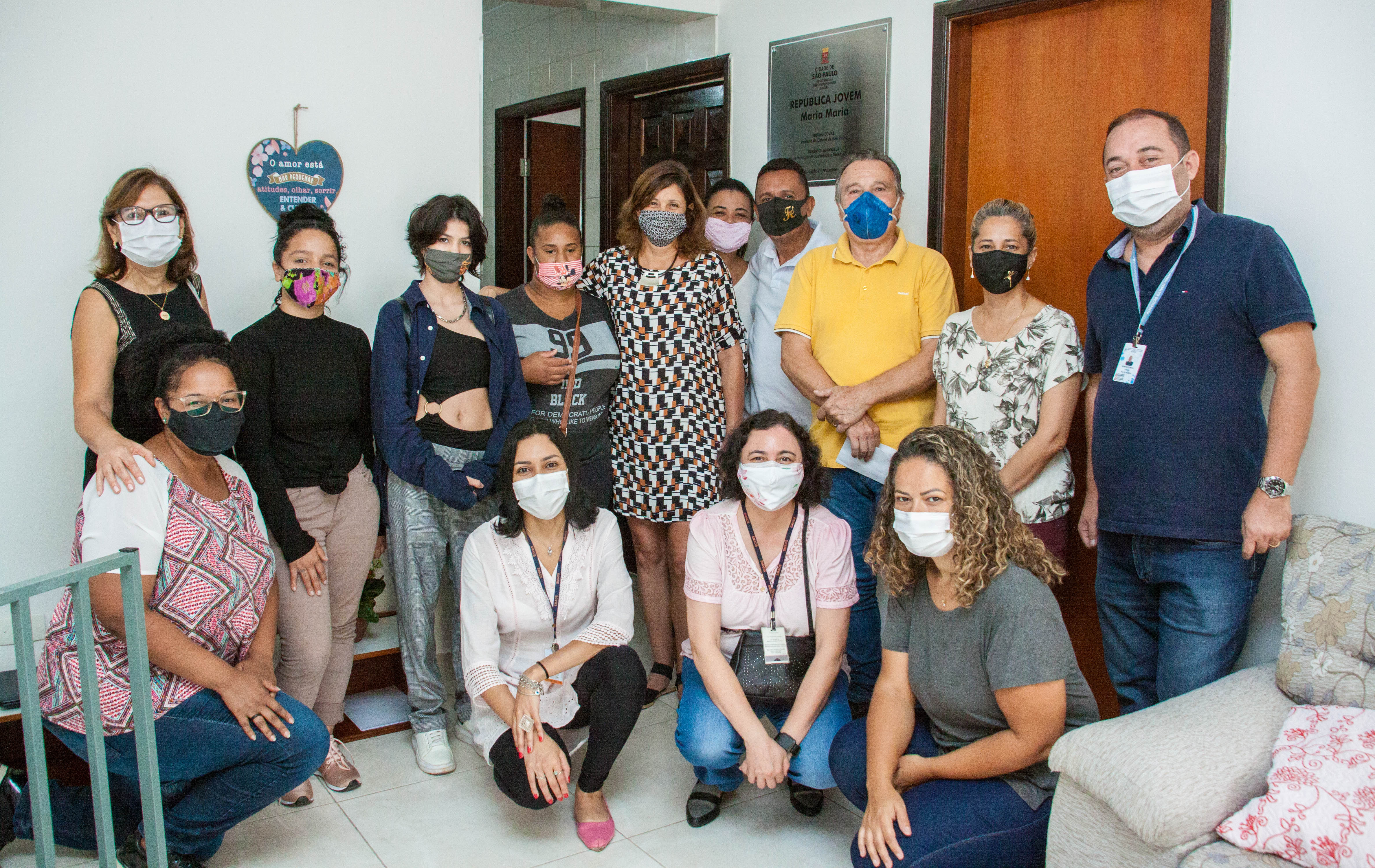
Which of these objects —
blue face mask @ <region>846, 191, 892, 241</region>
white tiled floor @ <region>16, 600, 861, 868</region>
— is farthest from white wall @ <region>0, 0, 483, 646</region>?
blue face mask @ <region>846, 191, 892, 241</region>

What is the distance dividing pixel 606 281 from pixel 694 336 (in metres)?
0.33

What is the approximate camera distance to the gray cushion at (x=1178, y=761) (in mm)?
1707

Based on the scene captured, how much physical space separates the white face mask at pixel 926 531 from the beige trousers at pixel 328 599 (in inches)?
58.5

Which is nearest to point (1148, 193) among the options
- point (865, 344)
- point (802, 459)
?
point (865, 344)

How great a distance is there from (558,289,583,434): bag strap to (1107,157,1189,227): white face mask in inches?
57.4

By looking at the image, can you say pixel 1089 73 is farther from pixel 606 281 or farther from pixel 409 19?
pixel 409 19

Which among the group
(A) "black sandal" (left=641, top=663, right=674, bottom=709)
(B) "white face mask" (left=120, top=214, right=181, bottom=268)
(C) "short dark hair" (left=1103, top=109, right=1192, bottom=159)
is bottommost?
(A) "black sandal" (left=641, top=663, right=674, bottom=709)

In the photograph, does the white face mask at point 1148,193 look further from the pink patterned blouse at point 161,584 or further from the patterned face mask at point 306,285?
the pink patterned blouse at point 161,584

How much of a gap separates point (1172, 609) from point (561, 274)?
5.78 feet

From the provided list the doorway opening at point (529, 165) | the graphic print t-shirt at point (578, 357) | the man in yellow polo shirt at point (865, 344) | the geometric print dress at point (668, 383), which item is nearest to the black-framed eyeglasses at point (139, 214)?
the graphic print t-shirt at point (578, 357)

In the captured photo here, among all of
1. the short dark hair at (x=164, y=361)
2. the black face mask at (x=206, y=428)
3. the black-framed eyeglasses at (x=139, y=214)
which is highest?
the black-framed eyeglasses at (x=139, y=214)

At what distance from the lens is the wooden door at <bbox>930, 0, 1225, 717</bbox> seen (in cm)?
280

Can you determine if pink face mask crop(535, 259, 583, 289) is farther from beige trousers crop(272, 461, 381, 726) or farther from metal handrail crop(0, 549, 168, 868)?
metal handrail crop(0, 549, 168, 868)

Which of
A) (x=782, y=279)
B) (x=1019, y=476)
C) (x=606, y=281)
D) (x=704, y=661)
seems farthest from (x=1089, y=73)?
(x=704, y=661)
